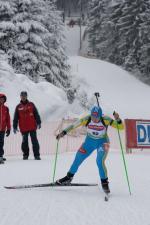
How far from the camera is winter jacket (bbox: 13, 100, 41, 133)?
→ 12148 millimetres

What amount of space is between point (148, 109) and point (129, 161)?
28324 millimetres

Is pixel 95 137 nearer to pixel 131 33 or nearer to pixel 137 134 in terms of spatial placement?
pixel 137 134

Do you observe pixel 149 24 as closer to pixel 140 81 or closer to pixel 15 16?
pixel 140 81

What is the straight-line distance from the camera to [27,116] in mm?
12266

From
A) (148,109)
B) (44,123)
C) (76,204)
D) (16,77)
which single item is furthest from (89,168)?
(148,109)

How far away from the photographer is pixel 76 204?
6727mm

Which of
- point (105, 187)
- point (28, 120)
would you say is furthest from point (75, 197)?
point (28, 120)

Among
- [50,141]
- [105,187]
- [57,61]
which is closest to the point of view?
[105,187]

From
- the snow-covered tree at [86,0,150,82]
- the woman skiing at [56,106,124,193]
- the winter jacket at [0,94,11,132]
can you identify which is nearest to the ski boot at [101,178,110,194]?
the woman skiing at [56,106,124,193]

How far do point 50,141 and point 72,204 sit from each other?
12866 mm

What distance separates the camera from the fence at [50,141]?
17.3m

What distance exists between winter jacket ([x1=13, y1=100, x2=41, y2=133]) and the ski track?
2719 mm

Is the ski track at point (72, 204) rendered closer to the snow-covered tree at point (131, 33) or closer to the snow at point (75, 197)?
the snow at point (75, 197)

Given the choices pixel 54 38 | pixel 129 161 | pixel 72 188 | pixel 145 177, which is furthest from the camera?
pixel 54 38
